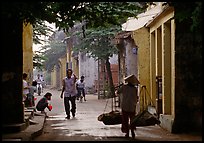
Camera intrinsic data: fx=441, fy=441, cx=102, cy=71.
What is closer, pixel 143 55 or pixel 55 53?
pixel 143 55

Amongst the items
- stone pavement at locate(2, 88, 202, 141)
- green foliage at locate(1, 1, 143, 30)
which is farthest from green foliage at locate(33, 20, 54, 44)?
green foliage at locate(1, 1, 143, 30)

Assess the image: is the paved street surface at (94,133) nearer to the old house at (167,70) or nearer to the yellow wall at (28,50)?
the old house at (167,70)

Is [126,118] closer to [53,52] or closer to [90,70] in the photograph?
[90,70]

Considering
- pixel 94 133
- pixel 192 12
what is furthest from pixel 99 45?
pixel 192 12

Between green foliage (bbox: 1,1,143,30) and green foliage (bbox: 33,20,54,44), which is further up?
green foliage (bbox: 33,20,54,44)

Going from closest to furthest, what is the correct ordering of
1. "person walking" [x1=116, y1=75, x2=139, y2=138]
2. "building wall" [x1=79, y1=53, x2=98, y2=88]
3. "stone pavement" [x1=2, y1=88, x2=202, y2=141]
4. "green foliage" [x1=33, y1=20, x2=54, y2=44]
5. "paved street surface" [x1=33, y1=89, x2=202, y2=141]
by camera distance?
1. "stone pavement" [x1=2, y1=88, x2=202, y2=141]
2. "paved street surface" [x1=33, y1=89, x2=202, y2=141]
3. "person walking" [x1=116, y1=75, x2=139, y2=138]
4. "green foliage" [x1=33, y1=20, x2=54, y2=44]
5. "building wall" [x1=79, y1=53, x2=98, y2=88]

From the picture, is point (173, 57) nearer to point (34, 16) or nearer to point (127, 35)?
point (34, 16)

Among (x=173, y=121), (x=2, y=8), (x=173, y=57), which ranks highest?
(x=2, y=8)

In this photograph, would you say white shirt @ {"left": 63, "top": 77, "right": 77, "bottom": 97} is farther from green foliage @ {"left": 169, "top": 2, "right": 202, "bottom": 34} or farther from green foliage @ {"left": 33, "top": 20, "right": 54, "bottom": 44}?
green foliage @ {"left": 169, "top": 2, "right": 202, "bottom": 34}

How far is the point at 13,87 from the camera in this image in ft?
37.2

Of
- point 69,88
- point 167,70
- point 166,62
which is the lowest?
point 69,88

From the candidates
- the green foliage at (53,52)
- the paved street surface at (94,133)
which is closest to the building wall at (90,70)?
the green foliage at (53,52)

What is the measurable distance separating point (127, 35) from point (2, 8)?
489 inches

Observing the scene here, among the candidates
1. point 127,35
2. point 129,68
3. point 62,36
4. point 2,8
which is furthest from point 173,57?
point 62,36
